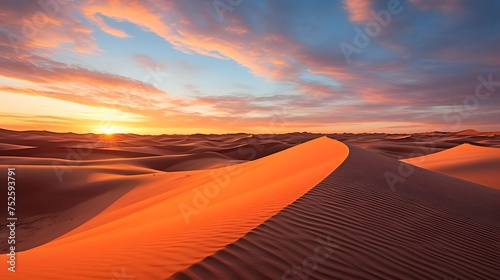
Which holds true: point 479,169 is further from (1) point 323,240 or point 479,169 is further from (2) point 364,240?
(1) point 323,240

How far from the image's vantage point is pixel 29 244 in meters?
8.84

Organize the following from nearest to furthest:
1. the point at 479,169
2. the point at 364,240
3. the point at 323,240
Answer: the point at 323,240
the point at 364,240
the point at 479,169

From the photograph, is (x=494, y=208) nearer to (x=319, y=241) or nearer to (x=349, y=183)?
(x=349, y=183)

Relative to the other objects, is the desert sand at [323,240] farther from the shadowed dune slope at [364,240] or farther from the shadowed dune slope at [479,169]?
the shadowed dune slope at [479,169]

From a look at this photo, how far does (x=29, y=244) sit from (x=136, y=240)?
6.62m

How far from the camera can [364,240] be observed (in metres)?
3.69

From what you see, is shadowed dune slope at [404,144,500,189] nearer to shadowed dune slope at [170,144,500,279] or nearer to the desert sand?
the desert sand

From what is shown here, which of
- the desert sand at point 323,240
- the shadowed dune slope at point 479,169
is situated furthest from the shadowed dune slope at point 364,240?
the shadowed dune slope at point 479,169

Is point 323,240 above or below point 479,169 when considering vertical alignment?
above

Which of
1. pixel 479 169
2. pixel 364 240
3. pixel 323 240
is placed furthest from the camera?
pixel 479 169

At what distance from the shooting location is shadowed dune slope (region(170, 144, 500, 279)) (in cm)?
283

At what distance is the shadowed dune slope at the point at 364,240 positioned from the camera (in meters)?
2.83

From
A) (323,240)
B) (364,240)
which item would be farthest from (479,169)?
(323,240)

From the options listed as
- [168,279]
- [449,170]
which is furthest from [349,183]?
[449,170]
